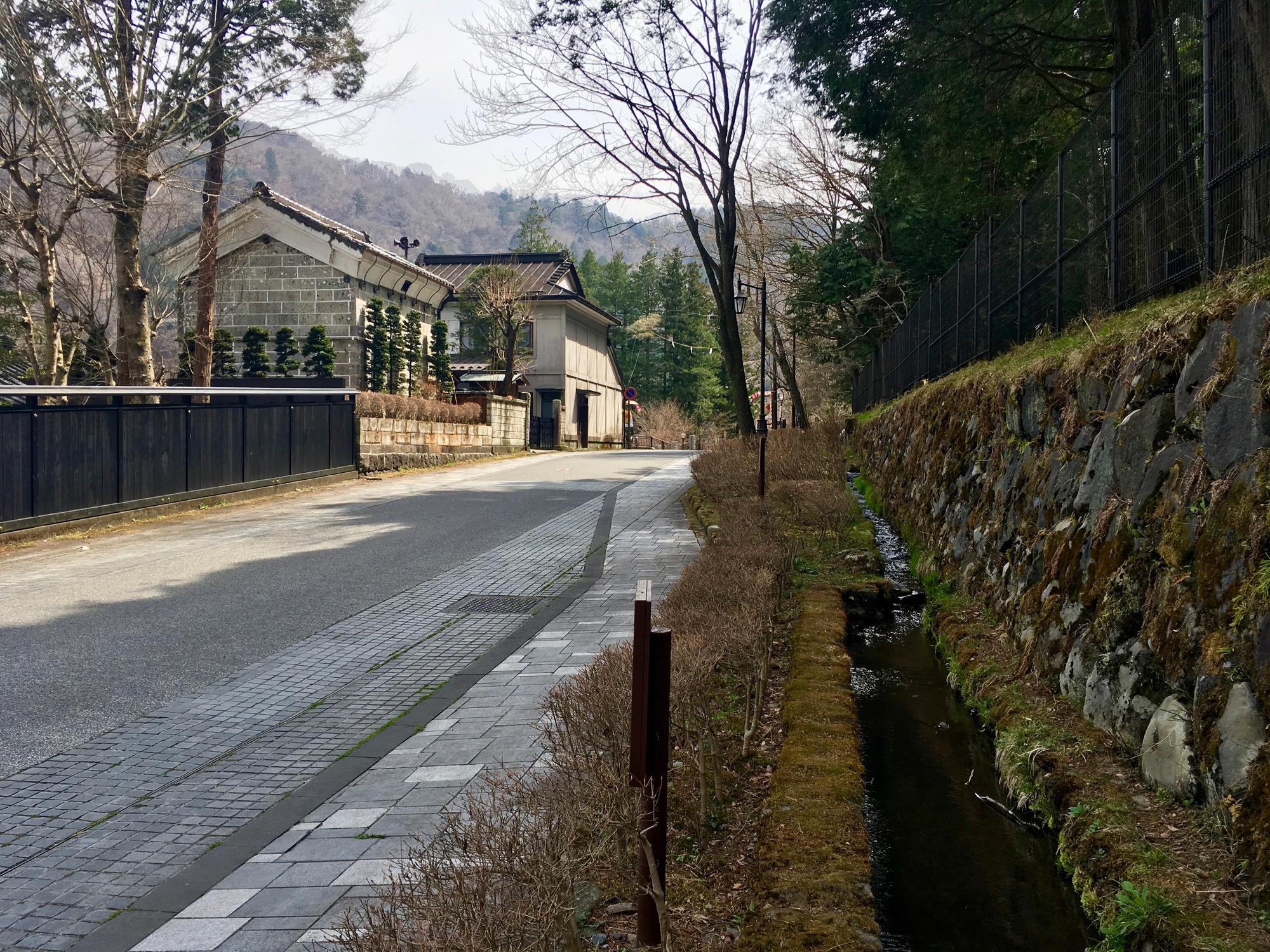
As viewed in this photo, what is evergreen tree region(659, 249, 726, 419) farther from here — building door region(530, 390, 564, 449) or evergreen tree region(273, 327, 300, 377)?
evergreen tree region(273, 327, 300, 377)

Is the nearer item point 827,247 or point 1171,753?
point 1171,753

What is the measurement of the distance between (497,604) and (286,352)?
71.7ft

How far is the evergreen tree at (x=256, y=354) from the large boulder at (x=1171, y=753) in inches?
1106

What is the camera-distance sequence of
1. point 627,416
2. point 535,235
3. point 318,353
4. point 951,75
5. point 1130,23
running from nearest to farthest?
point 1130,23 → point 951,75 → point 318,353 → point 627,416 → point 535,235

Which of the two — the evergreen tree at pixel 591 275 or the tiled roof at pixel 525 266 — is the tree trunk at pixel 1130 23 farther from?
the evergreen tree at pixel 591 275

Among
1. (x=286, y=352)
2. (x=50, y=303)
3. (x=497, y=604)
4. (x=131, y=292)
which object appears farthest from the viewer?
(x=286, y=352)

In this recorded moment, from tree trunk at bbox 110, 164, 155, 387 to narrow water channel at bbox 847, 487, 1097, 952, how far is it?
640 inches

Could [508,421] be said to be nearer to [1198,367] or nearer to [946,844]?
[946,844]

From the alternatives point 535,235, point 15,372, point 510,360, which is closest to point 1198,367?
point 15,372

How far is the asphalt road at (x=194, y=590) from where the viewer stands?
6.61m

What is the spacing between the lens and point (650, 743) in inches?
111

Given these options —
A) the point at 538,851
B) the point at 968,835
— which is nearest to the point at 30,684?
the point at 538,851

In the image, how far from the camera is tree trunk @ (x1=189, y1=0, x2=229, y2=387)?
2069 centimetres

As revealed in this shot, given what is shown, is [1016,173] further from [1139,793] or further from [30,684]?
[30,684]
